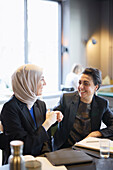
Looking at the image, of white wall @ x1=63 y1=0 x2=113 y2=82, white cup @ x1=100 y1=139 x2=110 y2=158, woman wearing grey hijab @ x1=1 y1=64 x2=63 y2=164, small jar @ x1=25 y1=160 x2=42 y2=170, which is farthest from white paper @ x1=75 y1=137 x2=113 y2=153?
white wall @ x1=63 y1=0 x2=113 y2=82

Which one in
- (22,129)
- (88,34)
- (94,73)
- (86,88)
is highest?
(88,34)

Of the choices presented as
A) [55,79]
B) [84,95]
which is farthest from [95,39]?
[84,95]

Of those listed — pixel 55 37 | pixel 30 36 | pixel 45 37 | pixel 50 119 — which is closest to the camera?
pixel 50 119

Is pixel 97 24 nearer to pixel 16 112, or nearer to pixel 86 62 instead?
pixel 86 62

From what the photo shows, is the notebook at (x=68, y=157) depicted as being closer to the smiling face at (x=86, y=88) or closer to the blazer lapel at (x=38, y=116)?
the blazer lapel at (x=38, y=116)

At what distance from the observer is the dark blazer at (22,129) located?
1.74 m

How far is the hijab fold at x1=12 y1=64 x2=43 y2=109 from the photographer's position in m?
1.84

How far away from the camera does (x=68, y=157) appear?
1.52 meters

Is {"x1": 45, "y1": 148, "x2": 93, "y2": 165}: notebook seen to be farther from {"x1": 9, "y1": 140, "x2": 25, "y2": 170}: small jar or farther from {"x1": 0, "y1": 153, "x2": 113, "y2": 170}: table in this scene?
{"x1": 9, "y1": 140, "x2": 25, "y2": 170}: small jar

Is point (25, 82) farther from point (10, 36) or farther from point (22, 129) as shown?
point (10, 36)

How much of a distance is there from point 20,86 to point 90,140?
642mm

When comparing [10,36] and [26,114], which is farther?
[10,36]

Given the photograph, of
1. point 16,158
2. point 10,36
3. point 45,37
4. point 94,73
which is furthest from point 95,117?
point 45,37

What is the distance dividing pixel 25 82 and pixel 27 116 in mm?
251
